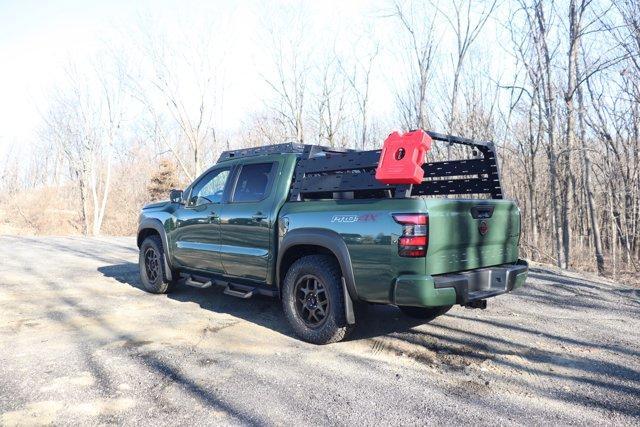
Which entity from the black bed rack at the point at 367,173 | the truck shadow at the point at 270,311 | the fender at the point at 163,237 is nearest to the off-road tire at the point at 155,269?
the fender at the point at 163,237

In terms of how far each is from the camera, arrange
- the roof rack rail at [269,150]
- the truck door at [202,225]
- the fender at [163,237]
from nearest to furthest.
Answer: the roof rack rail at [269,150], the truck door at [202,225], the fender at [163,237]

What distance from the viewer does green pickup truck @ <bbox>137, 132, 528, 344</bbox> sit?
350 centimetres

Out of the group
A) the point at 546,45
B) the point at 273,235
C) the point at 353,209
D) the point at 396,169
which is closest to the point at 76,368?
the point at 273,235

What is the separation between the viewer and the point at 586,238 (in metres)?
22.3

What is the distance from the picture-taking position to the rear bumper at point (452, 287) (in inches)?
135

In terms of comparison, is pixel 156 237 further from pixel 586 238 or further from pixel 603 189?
pixel 586 238

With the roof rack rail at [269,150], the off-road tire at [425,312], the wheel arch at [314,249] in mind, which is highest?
the roof rack rail at [269,150]

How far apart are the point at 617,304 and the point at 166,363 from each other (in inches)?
211

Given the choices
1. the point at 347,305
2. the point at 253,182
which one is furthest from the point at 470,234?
the point at 253,182

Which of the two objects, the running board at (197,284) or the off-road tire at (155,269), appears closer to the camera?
the running board at (197,284)

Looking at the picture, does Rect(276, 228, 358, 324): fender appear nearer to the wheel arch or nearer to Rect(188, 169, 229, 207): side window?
the wheel arch

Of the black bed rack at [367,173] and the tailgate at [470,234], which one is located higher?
the black bed rack at [367,173]

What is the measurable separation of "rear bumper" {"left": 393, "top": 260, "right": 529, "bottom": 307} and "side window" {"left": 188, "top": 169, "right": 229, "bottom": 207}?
2.76m

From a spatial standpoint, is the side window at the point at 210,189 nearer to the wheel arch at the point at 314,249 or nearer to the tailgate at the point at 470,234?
the wheel arch at the point at 314,249
